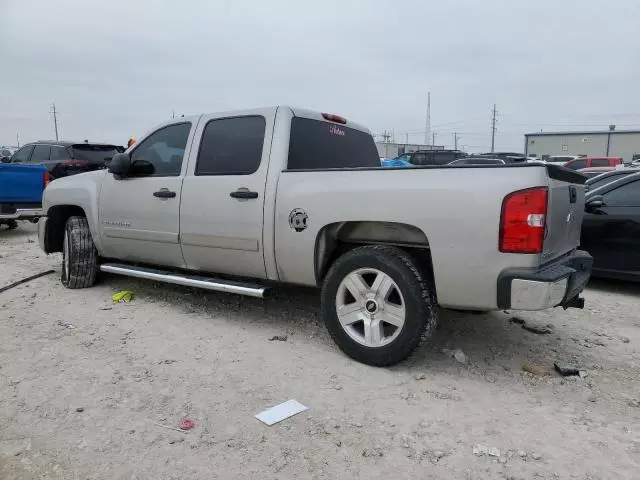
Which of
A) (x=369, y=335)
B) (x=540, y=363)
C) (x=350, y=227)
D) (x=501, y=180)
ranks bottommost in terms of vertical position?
(x=540, y=363)

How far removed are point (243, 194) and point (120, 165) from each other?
5.26 ft

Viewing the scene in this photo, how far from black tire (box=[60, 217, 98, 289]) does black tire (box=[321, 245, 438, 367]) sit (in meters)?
3.22

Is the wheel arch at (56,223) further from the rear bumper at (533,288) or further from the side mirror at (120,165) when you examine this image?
the rear bumper at (533,288)

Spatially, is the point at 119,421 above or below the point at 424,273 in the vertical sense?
below

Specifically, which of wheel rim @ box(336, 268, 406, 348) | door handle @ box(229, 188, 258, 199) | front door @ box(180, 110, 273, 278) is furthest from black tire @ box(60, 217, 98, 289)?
wheel rim @ box(336, 268, 406, 348)

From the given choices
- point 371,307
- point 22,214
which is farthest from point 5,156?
point 371,307

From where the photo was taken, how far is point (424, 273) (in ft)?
11.7

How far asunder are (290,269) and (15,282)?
157 inches

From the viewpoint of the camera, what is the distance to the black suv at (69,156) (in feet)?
39.0

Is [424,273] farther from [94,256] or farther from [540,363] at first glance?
[94,256]

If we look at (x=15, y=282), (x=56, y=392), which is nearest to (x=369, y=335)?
(x=56, y=392)

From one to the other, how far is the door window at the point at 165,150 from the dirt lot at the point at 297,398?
1.39 m

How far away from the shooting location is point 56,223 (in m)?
6.14

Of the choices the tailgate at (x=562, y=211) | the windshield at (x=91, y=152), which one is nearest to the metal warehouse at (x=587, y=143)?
the windshield at (x=91, y=152)
